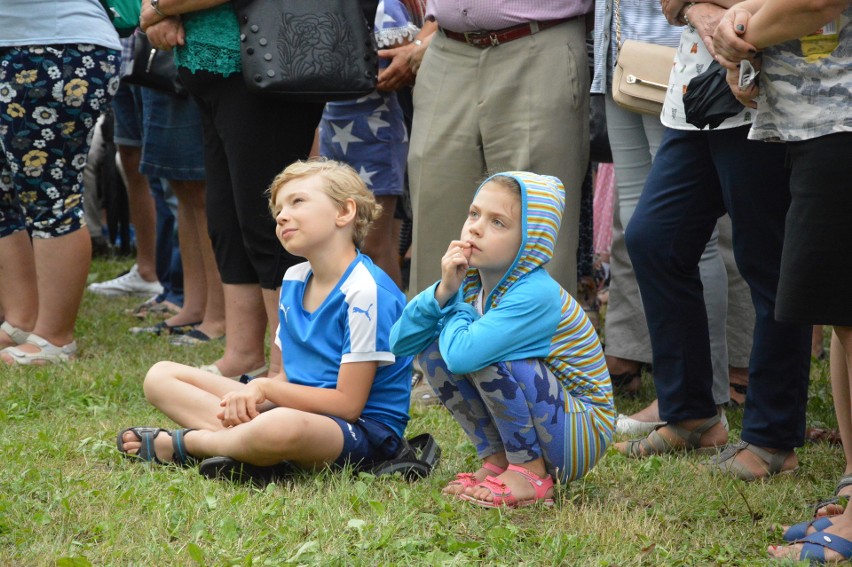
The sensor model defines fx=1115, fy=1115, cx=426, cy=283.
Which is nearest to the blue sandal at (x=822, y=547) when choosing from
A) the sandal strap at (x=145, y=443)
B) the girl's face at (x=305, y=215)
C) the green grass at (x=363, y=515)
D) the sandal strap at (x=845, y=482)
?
the green grass at (x=363, y=515)

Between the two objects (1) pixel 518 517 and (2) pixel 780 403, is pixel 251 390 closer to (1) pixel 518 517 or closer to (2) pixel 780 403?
(1) pixel 518 517

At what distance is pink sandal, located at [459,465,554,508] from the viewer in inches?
113

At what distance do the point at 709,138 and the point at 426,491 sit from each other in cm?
129

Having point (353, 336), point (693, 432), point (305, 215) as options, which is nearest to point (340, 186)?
point (305, 215)

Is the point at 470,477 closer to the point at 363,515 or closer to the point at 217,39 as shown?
the point at 363,515

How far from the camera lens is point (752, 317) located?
14.2ft

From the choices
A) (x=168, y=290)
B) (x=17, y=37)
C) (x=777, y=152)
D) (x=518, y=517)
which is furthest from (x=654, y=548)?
(x=168, y=290)

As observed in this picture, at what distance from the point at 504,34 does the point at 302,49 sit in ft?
2.33

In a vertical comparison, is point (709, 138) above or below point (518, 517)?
above

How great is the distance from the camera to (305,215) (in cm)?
329

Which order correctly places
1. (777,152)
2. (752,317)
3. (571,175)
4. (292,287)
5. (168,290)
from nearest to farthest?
(777,152)
(292,287)
(571,175)
(752,317)
(168,290)

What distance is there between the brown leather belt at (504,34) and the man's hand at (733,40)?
120 centimetres

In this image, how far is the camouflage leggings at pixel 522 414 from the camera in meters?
2.83

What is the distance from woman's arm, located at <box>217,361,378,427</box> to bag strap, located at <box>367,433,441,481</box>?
0.17 meters
